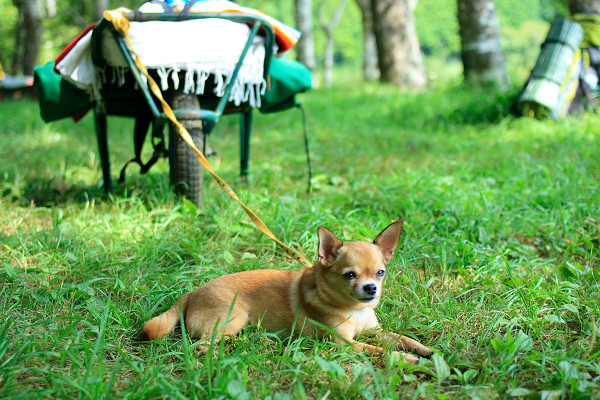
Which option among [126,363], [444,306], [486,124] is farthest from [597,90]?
[126,363]

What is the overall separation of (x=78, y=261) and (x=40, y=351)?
2.84ft

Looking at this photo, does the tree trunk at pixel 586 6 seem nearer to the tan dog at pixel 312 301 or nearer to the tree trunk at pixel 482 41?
the tree trunk at pixel 482 41

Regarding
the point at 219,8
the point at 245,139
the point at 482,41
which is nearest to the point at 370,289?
the point at 219,8

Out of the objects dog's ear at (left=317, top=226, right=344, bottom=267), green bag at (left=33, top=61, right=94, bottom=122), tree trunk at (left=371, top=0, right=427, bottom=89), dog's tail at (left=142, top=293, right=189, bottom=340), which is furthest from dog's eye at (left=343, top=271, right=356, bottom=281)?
tree trunk at (left=371, top=0, right=427, bottom=89)

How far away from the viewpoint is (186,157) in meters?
3.00

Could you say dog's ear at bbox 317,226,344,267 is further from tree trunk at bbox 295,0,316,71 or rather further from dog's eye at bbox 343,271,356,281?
tree trunk at bbox 295,0,316,71

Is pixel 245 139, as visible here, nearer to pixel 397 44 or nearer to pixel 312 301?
pixel 312 301

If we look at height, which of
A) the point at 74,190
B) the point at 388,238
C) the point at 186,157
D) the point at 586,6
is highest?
the point at 586,6

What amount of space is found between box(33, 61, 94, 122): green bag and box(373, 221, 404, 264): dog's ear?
240 centimetres

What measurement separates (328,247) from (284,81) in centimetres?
205

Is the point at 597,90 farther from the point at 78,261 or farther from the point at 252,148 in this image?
the point at 78,261

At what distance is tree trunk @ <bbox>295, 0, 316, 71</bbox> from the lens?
476 inches

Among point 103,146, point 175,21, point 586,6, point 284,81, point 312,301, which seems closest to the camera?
point 312,301

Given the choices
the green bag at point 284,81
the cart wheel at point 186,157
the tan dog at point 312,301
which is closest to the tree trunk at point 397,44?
the green bag at point 284,81
